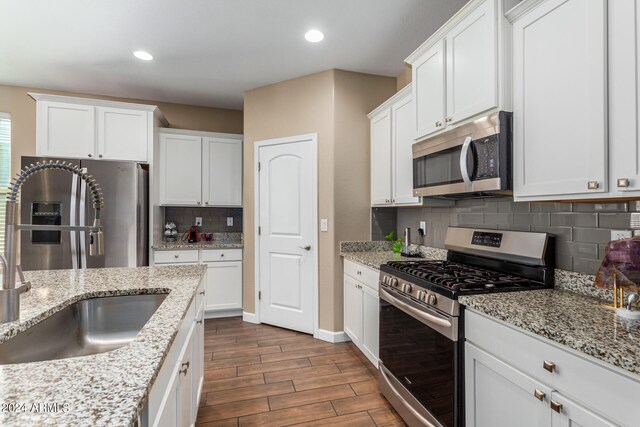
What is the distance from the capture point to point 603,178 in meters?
1.18

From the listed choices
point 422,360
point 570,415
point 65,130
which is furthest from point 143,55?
point 570,415

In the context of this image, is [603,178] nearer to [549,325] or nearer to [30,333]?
[549,325]

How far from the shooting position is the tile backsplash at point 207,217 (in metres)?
4.25

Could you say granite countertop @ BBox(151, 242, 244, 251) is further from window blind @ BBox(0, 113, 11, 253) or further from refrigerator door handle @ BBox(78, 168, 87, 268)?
window blind @ BBox(0, 113, 11, 253)

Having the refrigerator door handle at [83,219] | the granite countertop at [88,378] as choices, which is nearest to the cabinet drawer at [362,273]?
the granite countertop at [88,378]

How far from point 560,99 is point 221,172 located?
358 cm

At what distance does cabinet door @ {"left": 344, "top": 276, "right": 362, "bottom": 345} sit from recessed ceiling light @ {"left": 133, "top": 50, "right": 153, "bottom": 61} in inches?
109

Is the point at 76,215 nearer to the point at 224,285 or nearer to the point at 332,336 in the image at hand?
the point at 224,285

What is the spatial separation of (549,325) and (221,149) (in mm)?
3842

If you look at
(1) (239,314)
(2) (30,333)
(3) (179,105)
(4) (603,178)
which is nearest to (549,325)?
(4) (603,178)

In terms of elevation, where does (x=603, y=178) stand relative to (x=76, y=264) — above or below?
above

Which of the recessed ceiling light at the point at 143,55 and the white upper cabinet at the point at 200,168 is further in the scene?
the white upper cabinet at the point at 200,168

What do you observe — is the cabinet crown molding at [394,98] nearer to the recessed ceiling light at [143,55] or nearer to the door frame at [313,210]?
the door frame at [313,210]

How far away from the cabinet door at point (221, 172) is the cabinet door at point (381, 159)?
6.09 ft
